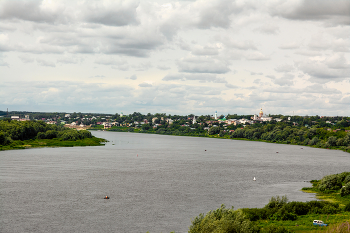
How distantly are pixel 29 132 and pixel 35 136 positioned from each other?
490 centimetres

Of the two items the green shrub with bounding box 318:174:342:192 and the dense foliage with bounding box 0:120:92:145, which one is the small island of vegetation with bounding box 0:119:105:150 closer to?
the dense foliage with bounding box 0:120:92:145

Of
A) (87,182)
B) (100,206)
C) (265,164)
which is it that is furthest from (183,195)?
(265,164)

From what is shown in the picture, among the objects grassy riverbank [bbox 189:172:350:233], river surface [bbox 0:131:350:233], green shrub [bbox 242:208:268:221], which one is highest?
grassy riverbank [bbox 189:172:350:233]

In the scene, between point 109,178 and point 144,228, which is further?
point 109,178

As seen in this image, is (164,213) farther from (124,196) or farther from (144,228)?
(124,196)

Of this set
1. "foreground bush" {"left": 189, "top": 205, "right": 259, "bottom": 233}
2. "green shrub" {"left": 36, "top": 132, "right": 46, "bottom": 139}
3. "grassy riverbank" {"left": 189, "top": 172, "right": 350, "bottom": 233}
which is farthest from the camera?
"green shrub" {"left": 36, "top": 132, "right": 46, "bottom": 139}

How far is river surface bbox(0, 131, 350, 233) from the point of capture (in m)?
43.7

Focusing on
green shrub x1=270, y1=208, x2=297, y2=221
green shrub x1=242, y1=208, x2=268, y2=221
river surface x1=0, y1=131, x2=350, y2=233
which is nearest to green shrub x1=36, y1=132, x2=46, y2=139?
river surface x1=0, y1=131, x2=350, y2=233

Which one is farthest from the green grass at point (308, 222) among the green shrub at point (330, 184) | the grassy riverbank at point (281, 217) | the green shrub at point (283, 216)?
the green shrub at point (330, 184)

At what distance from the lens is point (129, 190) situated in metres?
62.1

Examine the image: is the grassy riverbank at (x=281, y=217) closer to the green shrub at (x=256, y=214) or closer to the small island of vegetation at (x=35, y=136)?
the green shrub at (x=256, y=214)

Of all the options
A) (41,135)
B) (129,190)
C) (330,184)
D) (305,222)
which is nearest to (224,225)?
(305,222)

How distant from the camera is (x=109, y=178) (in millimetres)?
74125

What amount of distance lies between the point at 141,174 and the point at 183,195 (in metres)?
23.4
